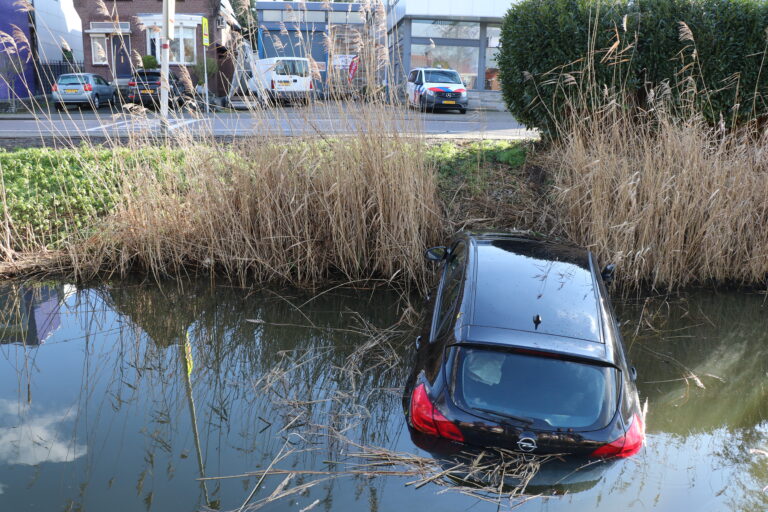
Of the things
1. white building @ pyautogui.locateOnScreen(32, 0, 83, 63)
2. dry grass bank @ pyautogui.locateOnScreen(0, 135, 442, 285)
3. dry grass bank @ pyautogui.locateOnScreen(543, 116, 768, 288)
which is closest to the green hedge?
dry grass bank @ pyautogui.locateOnScreen(543, 116, 768, 288)

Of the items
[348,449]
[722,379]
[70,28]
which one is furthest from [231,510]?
[70,28]

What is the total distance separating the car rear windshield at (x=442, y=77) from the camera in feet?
74.8

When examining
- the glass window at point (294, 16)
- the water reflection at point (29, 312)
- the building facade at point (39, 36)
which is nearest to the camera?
the water reflection at point (29, 312)

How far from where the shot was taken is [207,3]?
30.8 meters

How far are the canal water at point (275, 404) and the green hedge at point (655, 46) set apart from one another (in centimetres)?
322

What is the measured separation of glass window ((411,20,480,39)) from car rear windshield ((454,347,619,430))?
2853 centimetres

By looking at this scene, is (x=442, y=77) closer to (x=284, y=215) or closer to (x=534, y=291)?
(x=284, y=215)

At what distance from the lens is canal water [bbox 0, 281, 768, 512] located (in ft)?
13.3

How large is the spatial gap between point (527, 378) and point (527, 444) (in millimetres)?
373

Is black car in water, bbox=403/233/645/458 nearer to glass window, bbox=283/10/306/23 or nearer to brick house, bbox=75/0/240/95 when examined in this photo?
glass window, bbox=283/10/306/23

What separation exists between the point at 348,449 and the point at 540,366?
141 centimetres

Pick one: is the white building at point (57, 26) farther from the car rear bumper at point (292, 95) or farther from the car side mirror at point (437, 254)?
A: the car side mirror at point (437, 254)

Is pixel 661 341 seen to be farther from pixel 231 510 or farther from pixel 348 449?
pixel 231 510

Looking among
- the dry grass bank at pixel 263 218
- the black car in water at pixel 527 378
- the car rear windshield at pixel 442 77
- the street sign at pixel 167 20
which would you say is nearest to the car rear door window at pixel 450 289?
the black car in water at pixel 527 378
